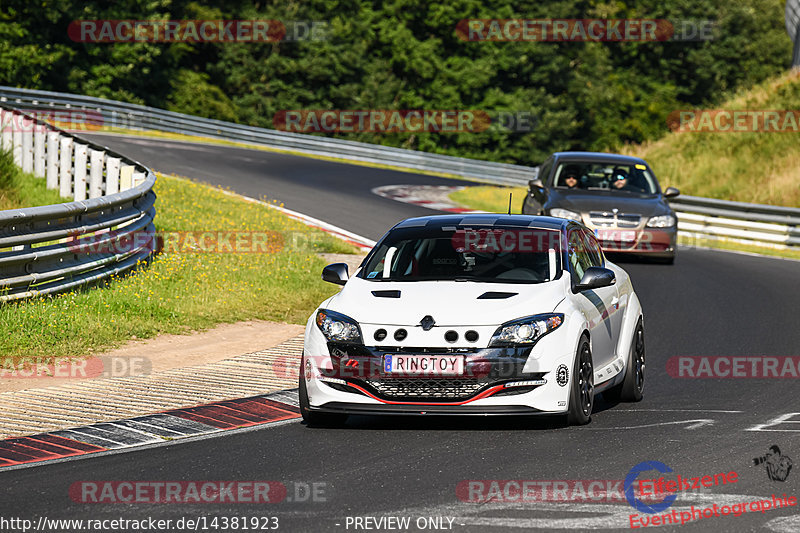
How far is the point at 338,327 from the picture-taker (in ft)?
28.3

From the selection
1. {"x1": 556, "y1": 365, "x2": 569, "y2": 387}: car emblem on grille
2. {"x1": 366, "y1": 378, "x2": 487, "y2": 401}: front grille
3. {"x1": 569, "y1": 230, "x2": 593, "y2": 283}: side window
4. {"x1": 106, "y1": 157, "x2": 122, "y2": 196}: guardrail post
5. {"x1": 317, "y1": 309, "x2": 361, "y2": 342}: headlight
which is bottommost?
{"x1": 106, "y1": 157, "x2": 122, "y2": 196}: guardrail post

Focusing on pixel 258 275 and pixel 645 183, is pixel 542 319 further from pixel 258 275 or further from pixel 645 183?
pixel 645 183

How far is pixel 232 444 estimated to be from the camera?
8.29m

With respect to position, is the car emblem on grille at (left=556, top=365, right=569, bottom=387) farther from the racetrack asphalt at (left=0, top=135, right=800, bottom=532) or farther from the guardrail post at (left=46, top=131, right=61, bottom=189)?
the guardrail post at (left=46, top=131, right=61, bottom=189)

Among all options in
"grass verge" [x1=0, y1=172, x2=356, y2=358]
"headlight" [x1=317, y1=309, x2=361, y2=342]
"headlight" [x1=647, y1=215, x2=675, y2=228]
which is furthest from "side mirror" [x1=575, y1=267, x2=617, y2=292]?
"headlight" [x1=647, y1=215, x2=675, y2=228]

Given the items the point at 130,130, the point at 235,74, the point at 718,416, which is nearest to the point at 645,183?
the point at 718,416

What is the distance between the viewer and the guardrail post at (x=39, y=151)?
22.7 meters

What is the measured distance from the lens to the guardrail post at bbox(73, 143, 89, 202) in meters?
20.7

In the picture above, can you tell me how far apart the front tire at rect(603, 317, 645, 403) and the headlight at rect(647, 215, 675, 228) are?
10039 mm

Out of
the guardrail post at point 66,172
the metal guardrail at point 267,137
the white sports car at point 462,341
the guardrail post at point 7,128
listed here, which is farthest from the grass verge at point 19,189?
the metal guardrail at point 267,137

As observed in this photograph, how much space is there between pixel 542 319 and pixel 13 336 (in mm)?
5412

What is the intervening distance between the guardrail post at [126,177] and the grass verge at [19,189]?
142 centimetres

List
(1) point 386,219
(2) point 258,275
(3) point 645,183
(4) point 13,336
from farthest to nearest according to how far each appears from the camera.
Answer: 1. (1) point 386,219
2. (3) point 645,183
3. (2) point 258,275
4. (4) point 13,336

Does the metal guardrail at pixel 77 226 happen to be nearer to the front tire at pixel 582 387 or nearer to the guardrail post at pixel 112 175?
the guardrail post at pixel 112 175
